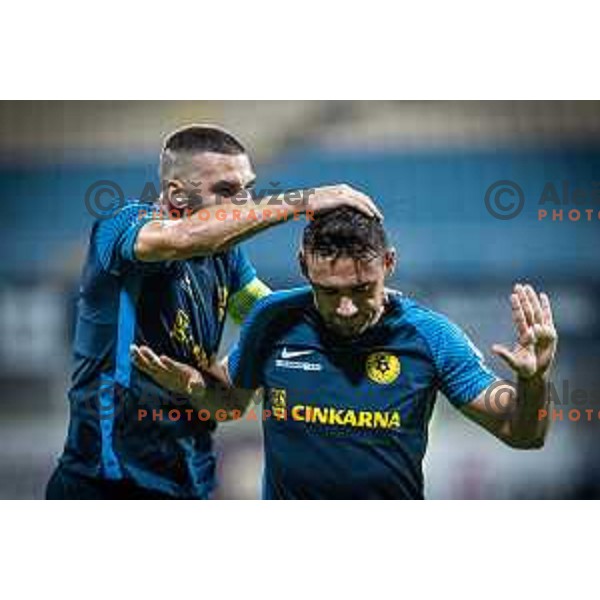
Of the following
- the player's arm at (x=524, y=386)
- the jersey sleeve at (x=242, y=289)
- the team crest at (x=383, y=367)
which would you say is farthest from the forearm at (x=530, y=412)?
the jersey sleeve at (x=242, y=289)

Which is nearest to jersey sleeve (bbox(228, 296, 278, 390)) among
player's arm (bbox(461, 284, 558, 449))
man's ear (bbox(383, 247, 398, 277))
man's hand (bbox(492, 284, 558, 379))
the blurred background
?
the blurred background

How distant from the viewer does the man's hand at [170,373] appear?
320 cm

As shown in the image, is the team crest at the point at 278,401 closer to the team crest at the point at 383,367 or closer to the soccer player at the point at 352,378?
the soccer player at the point at 352,378

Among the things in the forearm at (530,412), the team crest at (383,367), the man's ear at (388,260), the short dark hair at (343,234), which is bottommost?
the forearm at (530,412)

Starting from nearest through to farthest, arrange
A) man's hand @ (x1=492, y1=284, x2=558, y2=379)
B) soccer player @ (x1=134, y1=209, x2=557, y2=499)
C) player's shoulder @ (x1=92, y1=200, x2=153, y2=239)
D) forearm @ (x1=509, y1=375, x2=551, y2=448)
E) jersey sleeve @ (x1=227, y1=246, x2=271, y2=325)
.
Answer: man's hand @ (x1=492, y1=284, x2=558, y2=379), forearm @ (x1=509, y1=375, x2=551, y2=448), soccer player @ (x1=134, y1=209, x2=557, y2=499), player's shoulder @ (x1=92, y1=200, x2=153, y2=239), jersey sleeve @ (x1=227, y1=246, x2=271, y2=325)

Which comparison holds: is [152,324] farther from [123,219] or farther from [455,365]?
[455,365]

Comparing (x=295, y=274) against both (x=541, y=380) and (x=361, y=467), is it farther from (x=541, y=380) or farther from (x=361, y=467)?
(x=541, y=380)

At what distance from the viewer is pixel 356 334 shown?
10.5 ft

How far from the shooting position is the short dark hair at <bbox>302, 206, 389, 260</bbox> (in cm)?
303

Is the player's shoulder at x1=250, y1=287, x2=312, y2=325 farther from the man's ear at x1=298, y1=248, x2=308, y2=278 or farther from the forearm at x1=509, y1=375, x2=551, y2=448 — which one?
the forearm at x1=509, y1=375, x2=551, y2=448

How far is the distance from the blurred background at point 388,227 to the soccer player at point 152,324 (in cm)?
21

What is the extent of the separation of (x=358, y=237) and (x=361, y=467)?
0.75 m

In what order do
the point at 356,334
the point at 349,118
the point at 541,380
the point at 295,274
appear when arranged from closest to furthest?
the point at 541,380
the point at 356,334
the point at 295,274
the point at 349,118

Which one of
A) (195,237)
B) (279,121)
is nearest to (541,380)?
(195,237)
